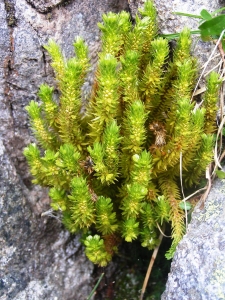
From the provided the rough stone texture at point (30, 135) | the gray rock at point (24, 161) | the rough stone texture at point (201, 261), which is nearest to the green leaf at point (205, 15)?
the rough stone texture at point (30, 135)

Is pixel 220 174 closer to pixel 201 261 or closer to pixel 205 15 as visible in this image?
pixel 201 261

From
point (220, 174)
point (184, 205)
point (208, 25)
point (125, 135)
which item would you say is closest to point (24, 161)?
point (125, 135)

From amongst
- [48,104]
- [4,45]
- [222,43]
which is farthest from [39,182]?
[222,43]

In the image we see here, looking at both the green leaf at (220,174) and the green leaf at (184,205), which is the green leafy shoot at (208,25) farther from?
the green leaf at (184,205)

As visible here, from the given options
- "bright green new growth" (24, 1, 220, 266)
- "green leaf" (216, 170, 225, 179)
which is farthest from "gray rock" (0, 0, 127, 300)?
"green leaf" (216, 170, 225, 179)

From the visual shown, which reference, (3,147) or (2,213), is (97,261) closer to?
(2,213)
